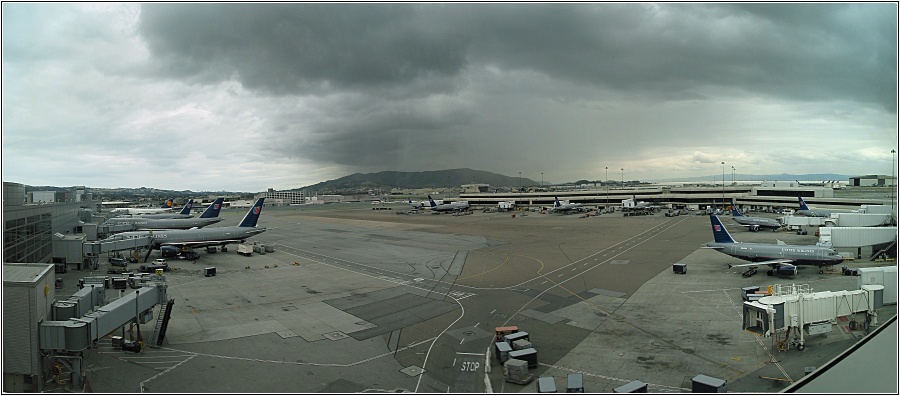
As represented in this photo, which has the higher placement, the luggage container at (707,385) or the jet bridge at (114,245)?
the jet bridge at (114,245)

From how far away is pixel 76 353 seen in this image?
1848cm

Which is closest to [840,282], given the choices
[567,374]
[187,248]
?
[567,374]

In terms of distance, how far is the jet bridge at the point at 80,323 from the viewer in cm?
1764

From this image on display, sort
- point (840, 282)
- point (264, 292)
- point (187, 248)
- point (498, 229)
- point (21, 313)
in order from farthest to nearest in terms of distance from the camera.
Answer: point (498, 229)
point (187, 248)
point (264, 292)
point (840, 282)
point (21, 313)

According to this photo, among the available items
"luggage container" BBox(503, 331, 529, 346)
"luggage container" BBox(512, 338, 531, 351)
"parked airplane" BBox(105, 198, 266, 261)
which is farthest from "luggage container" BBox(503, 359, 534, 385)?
"parked airplane" BBox(105, 198, 266, 261)

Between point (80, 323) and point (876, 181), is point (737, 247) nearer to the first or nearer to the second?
point (876, 181)

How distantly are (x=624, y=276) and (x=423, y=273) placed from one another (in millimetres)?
18264

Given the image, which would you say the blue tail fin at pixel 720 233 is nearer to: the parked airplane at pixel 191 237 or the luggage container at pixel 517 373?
the luggage container at pixel 517 373

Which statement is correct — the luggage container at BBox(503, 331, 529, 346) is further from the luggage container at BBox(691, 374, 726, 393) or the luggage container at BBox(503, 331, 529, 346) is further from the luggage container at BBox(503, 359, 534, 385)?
the luggage container at BBox(691, 374, 726, 393)

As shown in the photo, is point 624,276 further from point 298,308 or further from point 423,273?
point 298,308

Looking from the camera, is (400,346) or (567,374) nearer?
(567,374)

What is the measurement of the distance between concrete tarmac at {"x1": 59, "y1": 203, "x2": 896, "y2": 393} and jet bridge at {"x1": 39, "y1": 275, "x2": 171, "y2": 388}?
4.55ft

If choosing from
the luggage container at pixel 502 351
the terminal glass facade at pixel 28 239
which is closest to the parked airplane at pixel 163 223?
the terminal glass facade at pixel 28 239

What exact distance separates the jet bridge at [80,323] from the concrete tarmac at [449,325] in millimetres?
1387
